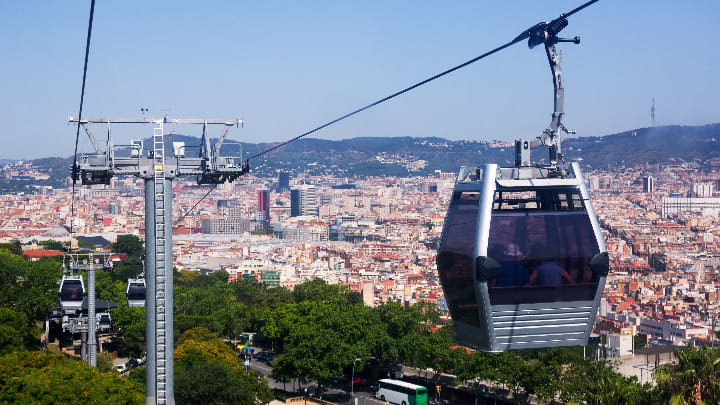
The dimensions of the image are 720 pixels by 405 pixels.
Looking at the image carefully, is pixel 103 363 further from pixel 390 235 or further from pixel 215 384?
pixel 390 235

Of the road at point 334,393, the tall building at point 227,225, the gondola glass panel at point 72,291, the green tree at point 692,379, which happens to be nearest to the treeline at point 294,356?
the green tree at point 692,379

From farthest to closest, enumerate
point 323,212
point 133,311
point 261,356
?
point 323,212
point 261,356
point 133,311

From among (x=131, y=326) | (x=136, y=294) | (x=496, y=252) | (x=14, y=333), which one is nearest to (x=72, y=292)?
(x=136, y=294)

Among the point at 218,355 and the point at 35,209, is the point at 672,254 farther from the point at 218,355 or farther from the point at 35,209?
the point at 35,209

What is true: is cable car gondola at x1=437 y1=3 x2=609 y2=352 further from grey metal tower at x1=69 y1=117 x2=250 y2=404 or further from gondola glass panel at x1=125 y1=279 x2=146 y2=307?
gondola glass panel at x1=125 y1=279 x2=146 y2=307

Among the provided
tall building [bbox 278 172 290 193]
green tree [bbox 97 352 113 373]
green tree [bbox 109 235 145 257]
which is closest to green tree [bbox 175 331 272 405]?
green tree [bbox 97 352 113 373]

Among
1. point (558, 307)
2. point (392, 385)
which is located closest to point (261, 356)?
point (392, 385)

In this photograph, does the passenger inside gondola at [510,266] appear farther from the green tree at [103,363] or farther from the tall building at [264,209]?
the tall building at [264,209]
